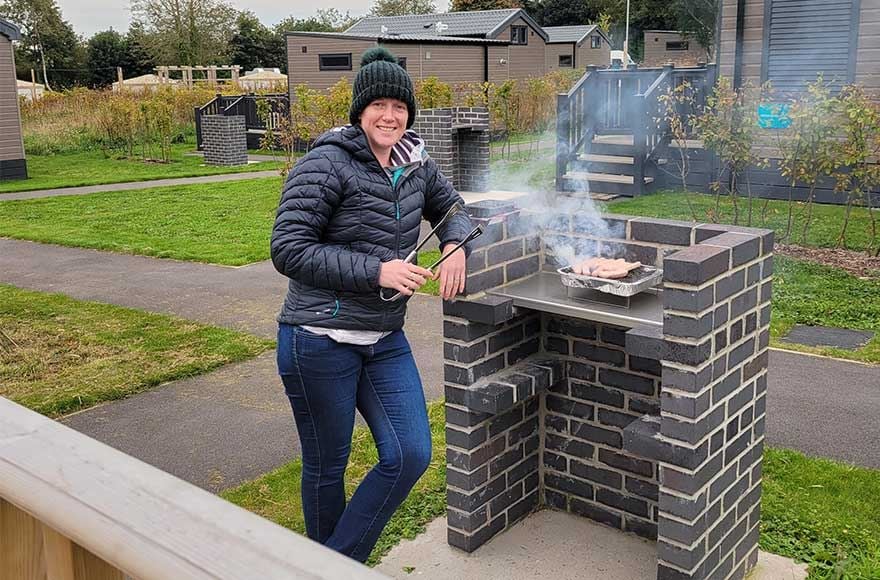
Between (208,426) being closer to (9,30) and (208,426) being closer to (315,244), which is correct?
(315,244)

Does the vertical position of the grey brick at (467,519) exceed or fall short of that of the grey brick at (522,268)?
it falls short

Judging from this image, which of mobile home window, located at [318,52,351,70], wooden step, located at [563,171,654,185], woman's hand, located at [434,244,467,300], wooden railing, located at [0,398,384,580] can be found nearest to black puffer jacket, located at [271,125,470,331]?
woman's hand, located at [434,244,467,300]

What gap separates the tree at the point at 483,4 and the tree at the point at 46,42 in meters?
22.1

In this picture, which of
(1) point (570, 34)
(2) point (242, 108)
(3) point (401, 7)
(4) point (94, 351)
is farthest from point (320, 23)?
(4) point (94, 351)

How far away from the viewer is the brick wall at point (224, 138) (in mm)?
19641

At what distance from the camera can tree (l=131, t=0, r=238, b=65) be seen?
149 feet

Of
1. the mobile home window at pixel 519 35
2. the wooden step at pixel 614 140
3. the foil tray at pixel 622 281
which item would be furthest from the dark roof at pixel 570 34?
the foil tray at pixel 622 281

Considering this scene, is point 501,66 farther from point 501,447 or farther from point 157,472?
point 157,472

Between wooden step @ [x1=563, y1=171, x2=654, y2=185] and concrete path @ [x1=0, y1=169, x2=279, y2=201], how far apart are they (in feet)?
21.5

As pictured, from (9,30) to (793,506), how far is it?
17202 mm

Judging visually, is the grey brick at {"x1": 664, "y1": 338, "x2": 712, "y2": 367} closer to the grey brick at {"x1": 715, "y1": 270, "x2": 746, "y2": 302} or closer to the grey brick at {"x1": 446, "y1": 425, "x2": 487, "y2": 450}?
the grey brick at {"x1": 715, "y1": 270, "x2": 746, "y2": 302}

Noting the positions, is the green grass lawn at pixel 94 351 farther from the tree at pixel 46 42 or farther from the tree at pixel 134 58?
the tree at pixel 46 42

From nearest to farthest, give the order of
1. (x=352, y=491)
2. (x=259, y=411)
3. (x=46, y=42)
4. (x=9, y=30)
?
Answer: (x=352, y=491)
(x=259, y=411)
(x=9, y=30)
(x=46, y=42)

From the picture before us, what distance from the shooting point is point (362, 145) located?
2.93 metres
